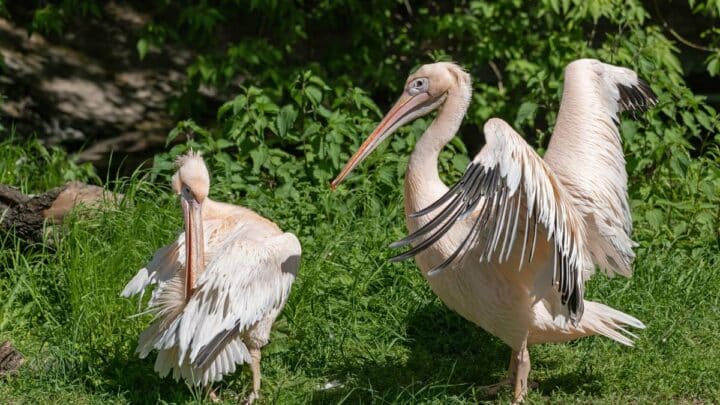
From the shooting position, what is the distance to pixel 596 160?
4.53 meters

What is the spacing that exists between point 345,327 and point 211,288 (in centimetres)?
100

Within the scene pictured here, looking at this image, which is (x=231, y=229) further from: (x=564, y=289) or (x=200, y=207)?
(x=564, y=289)

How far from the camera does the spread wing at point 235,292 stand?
407 cm

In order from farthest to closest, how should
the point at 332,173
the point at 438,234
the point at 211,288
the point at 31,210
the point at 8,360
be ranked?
1. the point at 332,173
2. the point at 31,210
3. the point at 8,360
4. the point at 211,288
5. the point at 438,234

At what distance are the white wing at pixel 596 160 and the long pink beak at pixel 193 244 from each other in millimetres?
1630

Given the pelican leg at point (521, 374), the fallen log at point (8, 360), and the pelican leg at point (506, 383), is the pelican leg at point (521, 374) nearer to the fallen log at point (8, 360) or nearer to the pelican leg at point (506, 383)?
the pelican leg at point (506, 383)

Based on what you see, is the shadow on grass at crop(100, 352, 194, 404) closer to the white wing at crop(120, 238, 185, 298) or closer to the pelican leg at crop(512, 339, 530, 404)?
the white wing at crop(120, 238, 185, 298)

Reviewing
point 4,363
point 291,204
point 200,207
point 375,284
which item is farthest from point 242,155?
point 4,363

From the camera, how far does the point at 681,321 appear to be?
5.05 meters

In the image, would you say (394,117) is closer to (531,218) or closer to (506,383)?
(531,218)

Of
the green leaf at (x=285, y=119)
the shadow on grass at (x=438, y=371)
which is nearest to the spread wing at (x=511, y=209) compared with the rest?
the shadow on grass at (x=438, y=371)

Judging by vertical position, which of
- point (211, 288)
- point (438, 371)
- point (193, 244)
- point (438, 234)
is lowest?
point (438, 371)

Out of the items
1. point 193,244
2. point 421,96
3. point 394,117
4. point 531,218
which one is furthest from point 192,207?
point 531,218

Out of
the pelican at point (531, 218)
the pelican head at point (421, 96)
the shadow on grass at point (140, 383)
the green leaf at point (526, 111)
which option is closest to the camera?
the pelican at point (531, 218)
